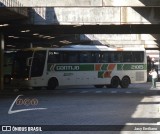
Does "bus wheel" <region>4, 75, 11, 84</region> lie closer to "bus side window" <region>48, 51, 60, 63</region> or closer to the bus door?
"bus side window" <region>48, 51, 60, 63</region>

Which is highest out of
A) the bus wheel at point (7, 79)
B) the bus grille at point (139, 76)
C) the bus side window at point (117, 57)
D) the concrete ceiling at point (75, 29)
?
the concrete ceiling at point (75, 29)

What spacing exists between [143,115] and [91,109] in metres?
3.24

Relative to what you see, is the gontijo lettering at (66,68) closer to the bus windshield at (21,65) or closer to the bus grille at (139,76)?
the bus windshield at (21,65)

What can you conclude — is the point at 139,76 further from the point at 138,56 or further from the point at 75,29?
the point at 75,29

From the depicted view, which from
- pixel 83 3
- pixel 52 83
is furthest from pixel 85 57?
pixel 83 3

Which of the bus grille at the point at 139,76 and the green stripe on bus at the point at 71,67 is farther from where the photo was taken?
the bus grille at the point at 139,76

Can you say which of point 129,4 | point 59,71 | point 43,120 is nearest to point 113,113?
point 43,120

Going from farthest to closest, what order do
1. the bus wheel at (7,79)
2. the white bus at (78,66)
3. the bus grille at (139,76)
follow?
the bus wheel at (7,79)
the bus grille at (139,76)
the white bus at (78,66)

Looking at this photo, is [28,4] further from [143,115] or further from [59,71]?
[59,71]

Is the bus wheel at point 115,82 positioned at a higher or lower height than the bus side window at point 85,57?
lower

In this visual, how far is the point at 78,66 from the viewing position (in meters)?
40.7

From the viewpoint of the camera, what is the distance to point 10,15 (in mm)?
30719

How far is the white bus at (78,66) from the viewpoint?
124 feet

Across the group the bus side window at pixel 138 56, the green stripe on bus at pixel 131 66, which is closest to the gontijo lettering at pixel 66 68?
the green stripe on bus at pixel 131 66
